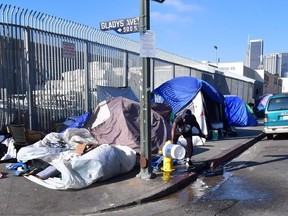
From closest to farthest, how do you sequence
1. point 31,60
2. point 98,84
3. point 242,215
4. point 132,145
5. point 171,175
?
point 242,215 → point 171,175 → point 132,145 → point 31,60 → point 98,84

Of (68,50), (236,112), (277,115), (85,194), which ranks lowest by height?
(85,194)

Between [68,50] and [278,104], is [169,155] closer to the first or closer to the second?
[68,50]

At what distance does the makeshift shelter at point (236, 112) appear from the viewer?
64.6 ft

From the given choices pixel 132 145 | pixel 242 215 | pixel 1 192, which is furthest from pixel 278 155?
pixel 1 192

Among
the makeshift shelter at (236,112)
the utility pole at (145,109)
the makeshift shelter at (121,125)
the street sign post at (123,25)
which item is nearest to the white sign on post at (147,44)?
the utility pole at (145,109)

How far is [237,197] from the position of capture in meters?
7.04

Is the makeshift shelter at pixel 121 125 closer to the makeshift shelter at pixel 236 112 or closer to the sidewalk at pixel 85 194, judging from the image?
the sidewalk at pixel 85 194

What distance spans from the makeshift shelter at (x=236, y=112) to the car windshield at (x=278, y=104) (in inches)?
149

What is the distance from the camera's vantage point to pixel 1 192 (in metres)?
6.80

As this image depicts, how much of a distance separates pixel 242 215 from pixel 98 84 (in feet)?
27.7

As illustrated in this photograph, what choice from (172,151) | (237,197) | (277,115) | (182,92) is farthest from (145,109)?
(277,115)

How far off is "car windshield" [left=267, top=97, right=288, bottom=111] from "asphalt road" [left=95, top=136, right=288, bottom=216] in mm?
5382

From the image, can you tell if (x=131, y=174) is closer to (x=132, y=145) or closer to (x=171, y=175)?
(x=171, y=175)

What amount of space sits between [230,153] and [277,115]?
182 inches
